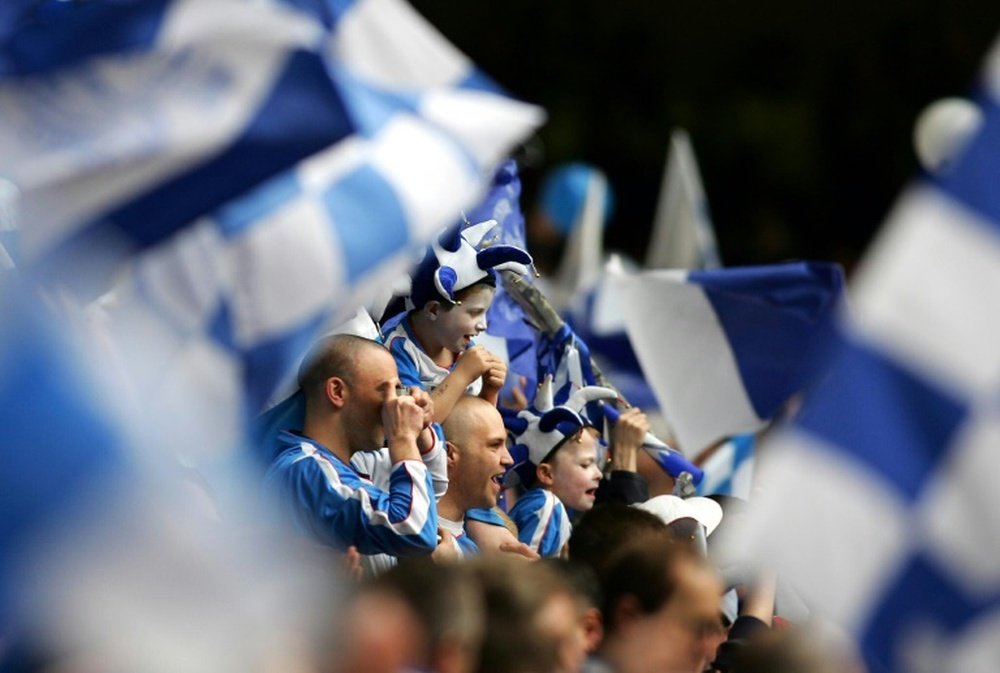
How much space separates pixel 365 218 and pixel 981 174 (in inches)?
43.2

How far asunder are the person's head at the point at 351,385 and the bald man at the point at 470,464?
1.16 ft

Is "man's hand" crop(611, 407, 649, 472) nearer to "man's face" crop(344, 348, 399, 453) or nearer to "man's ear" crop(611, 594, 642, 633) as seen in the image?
"man's face" crop(344, 348, 399, 453)

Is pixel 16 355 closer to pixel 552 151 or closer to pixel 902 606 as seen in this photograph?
pixel 902 606

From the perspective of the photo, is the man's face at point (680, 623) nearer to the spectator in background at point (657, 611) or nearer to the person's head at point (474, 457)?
the spectator in background at point (657, 611)

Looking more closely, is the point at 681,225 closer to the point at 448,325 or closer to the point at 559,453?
the point at 559,453

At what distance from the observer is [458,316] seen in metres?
4.61

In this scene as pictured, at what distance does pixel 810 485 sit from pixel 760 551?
10cm

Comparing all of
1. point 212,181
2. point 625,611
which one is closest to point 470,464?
point 625,611

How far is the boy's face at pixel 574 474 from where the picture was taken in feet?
16.3

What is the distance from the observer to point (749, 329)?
6086 millimetres

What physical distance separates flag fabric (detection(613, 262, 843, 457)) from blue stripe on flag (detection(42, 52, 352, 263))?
2.78 metres

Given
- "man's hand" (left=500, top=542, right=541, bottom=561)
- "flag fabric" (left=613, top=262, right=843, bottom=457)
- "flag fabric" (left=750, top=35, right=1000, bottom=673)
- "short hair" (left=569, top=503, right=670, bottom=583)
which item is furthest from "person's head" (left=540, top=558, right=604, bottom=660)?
"flag fabric" (left=613, top=262, right=843, bottom=457)

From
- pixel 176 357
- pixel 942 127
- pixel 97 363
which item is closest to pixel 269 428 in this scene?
pixel 176 357

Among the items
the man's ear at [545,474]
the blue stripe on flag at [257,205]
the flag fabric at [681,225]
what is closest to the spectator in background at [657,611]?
the blue stripe on flag at [257,205]
